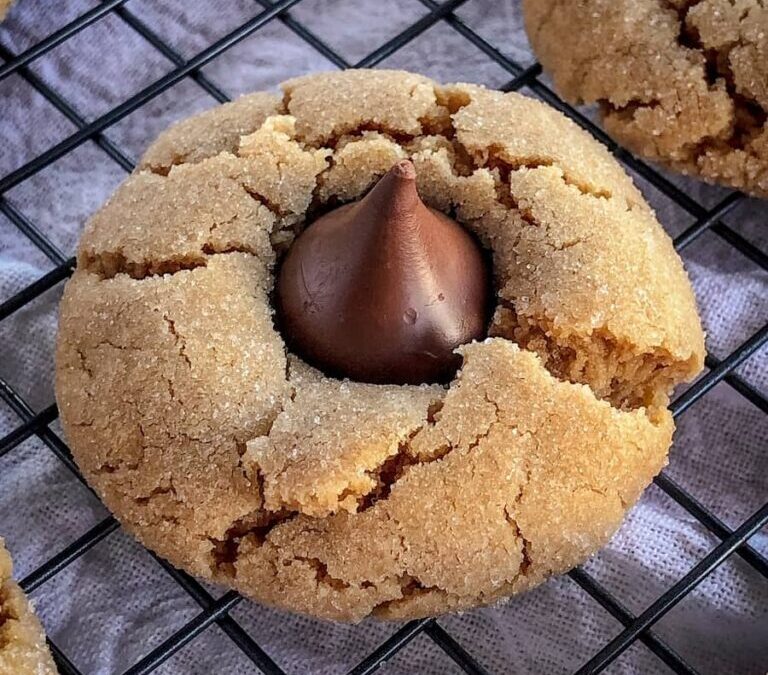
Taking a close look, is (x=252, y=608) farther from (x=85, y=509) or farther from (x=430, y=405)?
(x=430, y=405)

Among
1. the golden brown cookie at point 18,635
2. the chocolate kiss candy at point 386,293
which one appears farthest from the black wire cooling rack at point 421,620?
the chocolate kiss candy at point 386,293

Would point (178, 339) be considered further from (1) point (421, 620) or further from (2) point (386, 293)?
(1) point (421, 620)

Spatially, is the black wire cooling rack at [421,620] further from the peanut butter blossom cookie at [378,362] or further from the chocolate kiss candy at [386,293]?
the chocolate kiss candy at [386,293]

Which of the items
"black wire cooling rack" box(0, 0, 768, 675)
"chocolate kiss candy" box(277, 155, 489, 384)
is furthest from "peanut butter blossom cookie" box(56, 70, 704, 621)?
"black wire cooling rack" box(0, 0, 768, 675)

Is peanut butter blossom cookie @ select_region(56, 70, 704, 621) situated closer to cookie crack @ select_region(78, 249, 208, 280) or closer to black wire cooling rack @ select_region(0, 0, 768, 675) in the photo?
cookie crack @ select_region(78, 249, 208, 280)

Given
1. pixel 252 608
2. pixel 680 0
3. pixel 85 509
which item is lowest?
pixel 252 608

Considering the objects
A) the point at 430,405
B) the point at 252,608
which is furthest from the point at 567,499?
the point at 252,608

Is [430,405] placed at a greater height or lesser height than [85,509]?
greater
